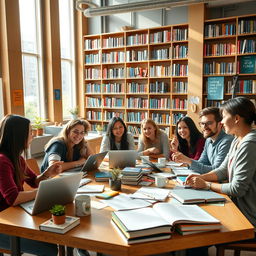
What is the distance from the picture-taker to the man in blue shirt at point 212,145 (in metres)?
2.42

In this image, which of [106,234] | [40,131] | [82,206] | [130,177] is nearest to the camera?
[106,234]

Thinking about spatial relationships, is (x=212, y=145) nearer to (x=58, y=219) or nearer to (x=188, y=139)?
(x=188, y=139)

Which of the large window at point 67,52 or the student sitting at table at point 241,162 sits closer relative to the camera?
the student sitting at table at point 241,162

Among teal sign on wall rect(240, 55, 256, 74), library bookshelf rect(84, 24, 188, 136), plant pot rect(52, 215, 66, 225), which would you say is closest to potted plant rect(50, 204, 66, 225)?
plant pot rect(52, 215, 66, 225)

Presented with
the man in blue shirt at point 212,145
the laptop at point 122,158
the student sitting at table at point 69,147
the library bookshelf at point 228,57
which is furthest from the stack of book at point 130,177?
the library bookshelf at point 228,57

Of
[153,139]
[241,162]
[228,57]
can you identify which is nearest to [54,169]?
[241,162]

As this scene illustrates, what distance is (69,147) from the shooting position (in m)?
2.70

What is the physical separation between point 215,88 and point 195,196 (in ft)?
13.4

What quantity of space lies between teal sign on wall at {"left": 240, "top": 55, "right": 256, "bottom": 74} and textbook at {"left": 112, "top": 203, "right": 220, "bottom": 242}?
4.42 meters

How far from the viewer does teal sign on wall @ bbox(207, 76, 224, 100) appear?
5254 mm

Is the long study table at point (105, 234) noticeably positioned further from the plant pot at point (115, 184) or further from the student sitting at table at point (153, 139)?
the student sitting at table at point (153, 139)

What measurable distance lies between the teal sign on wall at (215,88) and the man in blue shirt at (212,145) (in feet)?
9.22

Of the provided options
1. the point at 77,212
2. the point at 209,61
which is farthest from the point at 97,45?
the point at 77,212

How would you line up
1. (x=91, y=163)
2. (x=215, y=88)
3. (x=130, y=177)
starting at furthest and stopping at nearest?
1. (x=215, y=88)
2. (x=91, y=163)
3. (x=130, y=177)
